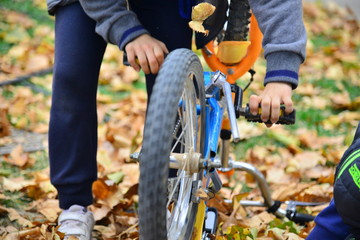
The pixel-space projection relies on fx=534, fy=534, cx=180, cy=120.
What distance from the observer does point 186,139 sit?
1510 millimetres

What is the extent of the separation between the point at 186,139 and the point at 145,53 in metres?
0.27

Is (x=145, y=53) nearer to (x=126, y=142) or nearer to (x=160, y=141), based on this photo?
(x=160, y=141)

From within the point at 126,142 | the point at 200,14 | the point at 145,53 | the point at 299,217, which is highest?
the point at 200,14

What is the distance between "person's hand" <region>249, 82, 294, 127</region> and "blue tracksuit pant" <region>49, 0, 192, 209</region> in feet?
1.63

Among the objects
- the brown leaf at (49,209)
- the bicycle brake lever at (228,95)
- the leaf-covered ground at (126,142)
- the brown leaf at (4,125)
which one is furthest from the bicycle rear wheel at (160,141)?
the brown leaf at (4,125)

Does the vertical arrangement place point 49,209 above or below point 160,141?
below

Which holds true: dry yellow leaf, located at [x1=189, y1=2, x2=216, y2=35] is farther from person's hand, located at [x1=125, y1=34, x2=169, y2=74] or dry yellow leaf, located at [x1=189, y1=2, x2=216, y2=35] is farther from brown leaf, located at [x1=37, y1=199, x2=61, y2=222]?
brown leaf, located at [x1=37, y1=199, x2=61, y2=222]

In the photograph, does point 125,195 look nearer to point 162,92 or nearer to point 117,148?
point 117,148

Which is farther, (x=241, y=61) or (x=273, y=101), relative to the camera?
(x=241, y=61)

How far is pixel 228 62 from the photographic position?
196 cm

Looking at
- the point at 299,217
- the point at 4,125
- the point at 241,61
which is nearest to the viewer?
the point at 241,61

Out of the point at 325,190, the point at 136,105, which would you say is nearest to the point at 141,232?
the point at 325,190

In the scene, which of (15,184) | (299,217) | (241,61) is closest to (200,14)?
(241,61)

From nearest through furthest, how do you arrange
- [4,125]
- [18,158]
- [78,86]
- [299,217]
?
1. [78,86]
2. [299,217]
3. [18,158]
4. [4,125]
